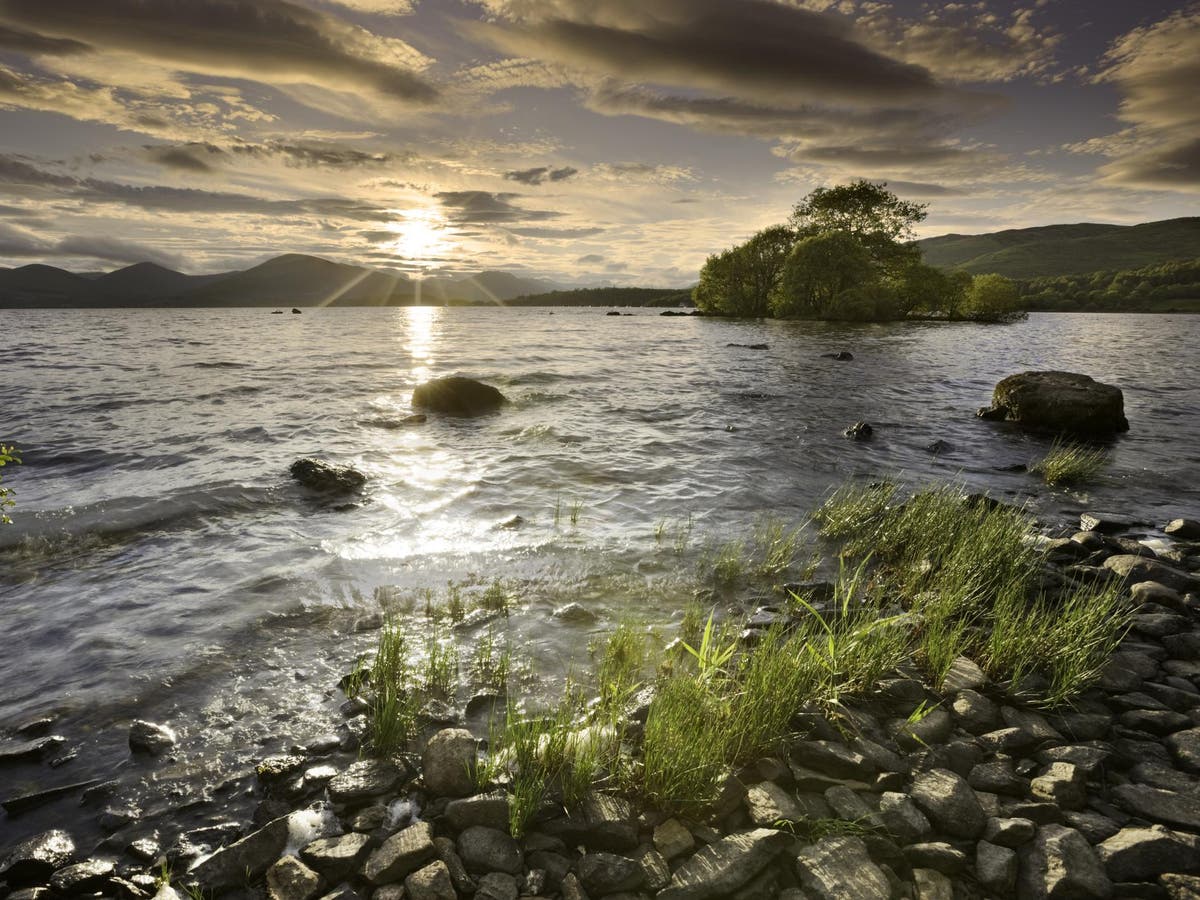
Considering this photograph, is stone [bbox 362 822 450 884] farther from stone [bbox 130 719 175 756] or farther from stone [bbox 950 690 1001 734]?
stone [bbox 950 690 1001 734]

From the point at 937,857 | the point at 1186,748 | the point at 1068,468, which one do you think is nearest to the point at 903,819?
the point at 937,857

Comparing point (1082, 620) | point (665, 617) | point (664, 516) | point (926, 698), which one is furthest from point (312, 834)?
point (664, 516)

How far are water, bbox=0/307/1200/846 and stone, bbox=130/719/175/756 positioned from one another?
0.14 m

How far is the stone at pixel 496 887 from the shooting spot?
3727 millimetres

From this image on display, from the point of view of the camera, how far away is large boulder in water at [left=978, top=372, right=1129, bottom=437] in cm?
2006

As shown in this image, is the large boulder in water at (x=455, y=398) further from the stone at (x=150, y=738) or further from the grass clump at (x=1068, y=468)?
the grass clump at (x=1068, y=468)

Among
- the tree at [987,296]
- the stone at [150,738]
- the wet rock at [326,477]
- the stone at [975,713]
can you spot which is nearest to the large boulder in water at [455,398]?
the wet rock at [326,477]

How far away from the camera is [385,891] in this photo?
3.79 meters

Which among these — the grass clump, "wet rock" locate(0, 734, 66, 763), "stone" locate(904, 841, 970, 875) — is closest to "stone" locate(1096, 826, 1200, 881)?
"stone" locate(904, 841, 970, 875)

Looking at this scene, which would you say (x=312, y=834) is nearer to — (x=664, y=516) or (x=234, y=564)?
(x=234, y=564)

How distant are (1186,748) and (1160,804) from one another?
1.05 meters

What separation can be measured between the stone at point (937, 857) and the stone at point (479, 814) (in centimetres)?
291

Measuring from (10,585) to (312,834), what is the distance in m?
8.29

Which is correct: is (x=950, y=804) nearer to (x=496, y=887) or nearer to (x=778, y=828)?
(x=778, y=828)
